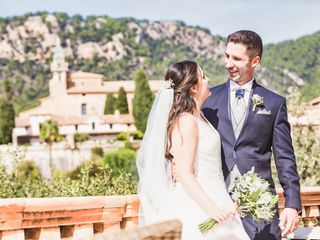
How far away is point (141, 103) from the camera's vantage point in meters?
73.2

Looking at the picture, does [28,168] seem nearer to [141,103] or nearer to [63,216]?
[141,103]

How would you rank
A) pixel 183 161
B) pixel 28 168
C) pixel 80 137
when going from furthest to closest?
pixel 80 137
pixel 28 168
pixel 183 161

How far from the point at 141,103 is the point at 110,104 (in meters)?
15.8

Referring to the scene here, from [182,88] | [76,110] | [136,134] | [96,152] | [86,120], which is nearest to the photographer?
[182,88]

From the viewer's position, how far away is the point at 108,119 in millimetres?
79062

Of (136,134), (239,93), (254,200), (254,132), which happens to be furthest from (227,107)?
(136,134)

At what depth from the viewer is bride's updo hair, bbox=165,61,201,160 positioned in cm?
374

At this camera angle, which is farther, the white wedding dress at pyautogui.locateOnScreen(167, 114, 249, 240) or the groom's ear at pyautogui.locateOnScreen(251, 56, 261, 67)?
the groom's ear at pyautogui.locateOnScreen(251, 56, 261, 67)

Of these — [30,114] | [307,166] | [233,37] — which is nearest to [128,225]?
[233,37]

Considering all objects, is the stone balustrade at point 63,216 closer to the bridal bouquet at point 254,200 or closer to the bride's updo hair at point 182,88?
the bride's updo hair at point 182,88

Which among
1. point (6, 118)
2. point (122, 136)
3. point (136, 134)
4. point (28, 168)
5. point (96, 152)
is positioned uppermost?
point (6, 118)

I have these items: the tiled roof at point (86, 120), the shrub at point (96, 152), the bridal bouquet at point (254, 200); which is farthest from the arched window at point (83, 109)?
the bridal bouquet at point (254, 200)

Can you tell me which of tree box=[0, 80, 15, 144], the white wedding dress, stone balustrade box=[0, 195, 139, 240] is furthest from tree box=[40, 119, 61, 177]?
the white wedding dress

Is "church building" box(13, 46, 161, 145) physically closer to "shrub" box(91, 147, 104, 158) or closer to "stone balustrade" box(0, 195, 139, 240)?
"shrub" box(91, 147, 104, 158)
